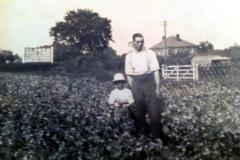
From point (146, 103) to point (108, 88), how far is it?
0.76ft

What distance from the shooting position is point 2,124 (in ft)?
8.69

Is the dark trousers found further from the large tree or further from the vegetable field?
the large tree

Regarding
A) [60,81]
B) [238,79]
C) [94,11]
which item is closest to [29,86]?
[60,81]

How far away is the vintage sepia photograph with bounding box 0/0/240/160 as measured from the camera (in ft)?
8.70

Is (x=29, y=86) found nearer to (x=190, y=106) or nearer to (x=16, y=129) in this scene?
(x=16, y=129)

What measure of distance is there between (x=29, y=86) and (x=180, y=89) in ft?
2.96

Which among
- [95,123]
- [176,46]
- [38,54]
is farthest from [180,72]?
[38,54]

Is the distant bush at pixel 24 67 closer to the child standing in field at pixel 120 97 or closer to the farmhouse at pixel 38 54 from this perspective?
the farmhouse at pixel 38 54

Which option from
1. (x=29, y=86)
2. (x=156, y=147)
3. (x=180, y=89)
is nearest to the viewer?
(x=156, y=147)

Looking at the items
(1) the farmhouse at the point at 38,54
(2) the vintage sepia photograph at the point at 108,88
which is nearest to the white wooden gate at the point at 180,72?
(2) the vintage sepia photograph at the point at 108,88

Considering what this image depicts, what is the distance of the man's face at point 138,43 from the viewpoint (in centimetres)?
279

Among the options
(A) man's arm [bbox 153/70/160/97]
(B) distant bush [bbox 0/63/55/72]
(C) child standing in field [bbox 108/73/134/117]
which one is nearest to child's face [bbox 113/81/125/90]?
(C) child standing in field [bbox 108/73/134/117]

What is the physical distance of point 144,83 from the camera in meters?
2.75

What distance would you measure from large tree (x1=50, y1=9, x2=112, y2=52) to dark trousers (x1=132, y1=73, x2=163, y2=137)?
29 cm
